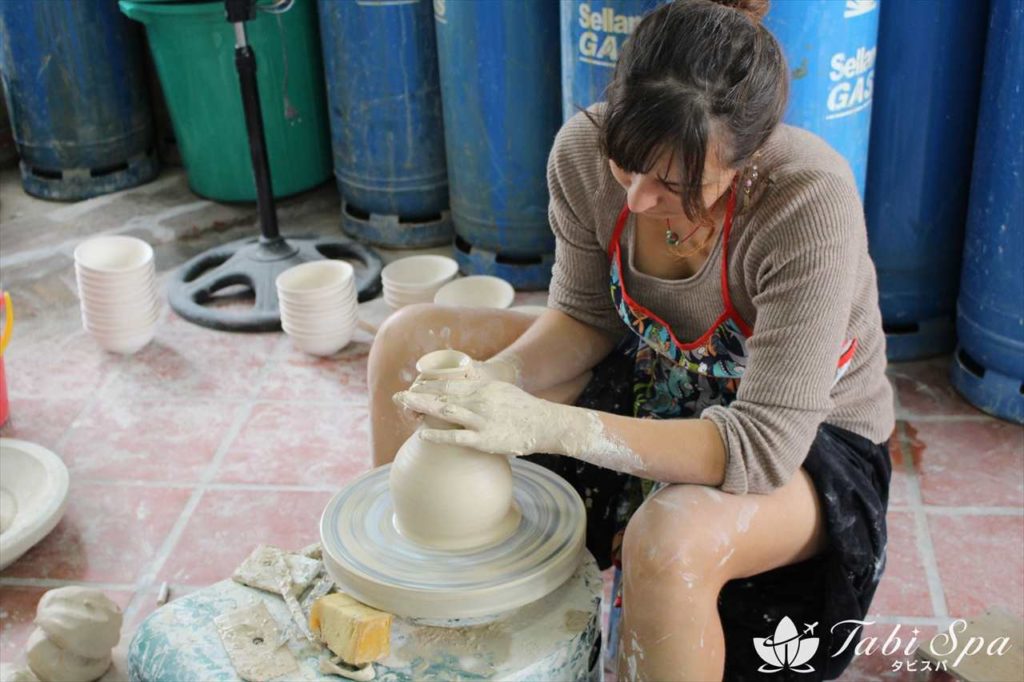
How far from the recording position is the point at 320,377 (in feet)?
10.2

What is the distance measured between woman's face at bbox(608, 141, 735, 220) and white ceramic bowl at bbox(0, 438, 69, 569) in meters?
1.39

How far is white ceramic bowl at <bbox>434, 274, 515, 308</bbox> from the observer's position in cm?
316

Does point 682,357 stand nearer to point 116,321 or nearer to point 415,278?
point 415,278

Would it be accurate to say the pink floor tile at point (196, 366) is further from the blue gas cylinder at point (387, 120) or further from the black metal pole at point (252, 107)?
the blue gas cylinder at point (387, 120)

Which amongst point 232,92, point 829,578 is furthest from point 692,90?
point 232,92

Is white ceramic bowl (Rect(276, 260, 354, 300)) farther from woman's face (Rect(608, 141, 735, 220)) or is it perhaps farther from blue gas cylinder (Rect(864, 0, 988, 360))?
woman's face (Rect(608, 141, 735, 220))

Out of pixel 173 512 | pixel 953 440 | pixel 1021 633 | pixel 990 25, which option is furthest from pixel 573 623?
pixel 990 25

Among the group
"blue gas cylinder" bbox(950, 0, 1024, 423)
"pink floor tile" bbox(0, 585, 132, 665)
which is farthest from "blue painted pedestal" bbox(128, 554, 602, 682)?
"blue gas cylinder" bbox(950, 0, 1024, 423)

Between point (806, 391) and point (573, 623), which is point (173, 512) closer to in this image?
point (573, 623)

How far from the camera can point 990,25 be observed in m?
2.65

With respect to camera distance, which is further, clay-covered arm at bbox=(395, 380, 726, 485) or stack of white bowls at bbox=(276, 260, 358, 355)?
stack of white bowls at bbox=(276, 260, 358, 355)

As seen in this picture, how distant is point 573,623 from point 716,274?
0.54 m

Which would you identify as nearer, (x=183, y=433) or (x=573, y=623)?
(x=573, y=623)

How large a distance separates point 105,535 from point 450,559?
1189mm
